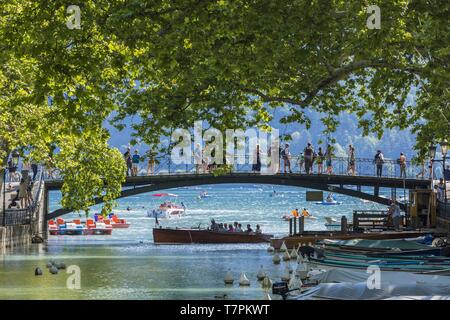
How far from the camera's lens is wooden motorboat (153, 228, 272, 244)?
77250 millimetres

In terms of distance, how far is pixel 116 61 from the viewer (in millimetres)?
26016

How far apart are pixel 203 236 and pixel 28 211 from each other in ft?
47.7

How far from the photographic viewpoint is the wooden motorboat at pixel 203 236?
77250 millimetres

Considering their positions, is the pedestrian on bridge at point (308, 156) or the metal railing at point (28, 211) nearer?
the metal railing at point (28, 211)

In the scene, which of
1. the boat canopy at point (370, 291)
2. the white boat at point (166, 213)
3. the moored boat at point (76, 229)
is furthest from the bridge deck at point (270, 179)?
the white boat at point (166, 213)

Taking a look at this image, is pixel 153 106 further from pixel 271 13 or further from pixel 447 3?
pixel 447 3

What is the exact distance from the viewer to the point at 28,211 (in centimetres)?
6781

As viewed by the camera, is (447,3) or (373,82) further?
(373,82)

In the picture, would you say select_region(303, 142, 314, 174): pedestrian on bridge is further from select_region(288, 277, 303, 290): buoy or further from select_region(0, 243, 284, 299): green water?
select_region(288, 277, 303, 290): buoy

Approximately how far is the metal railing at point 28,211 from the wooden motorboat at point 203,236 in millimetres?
9338

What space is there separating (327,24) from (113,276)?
2198 cm

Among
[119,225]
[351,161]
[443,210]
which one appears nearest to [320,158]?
[443,210]

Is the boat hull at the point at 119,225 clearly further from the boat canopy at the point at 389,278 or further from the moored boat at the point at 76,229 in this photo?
the boat canopy at the point at 389,278
